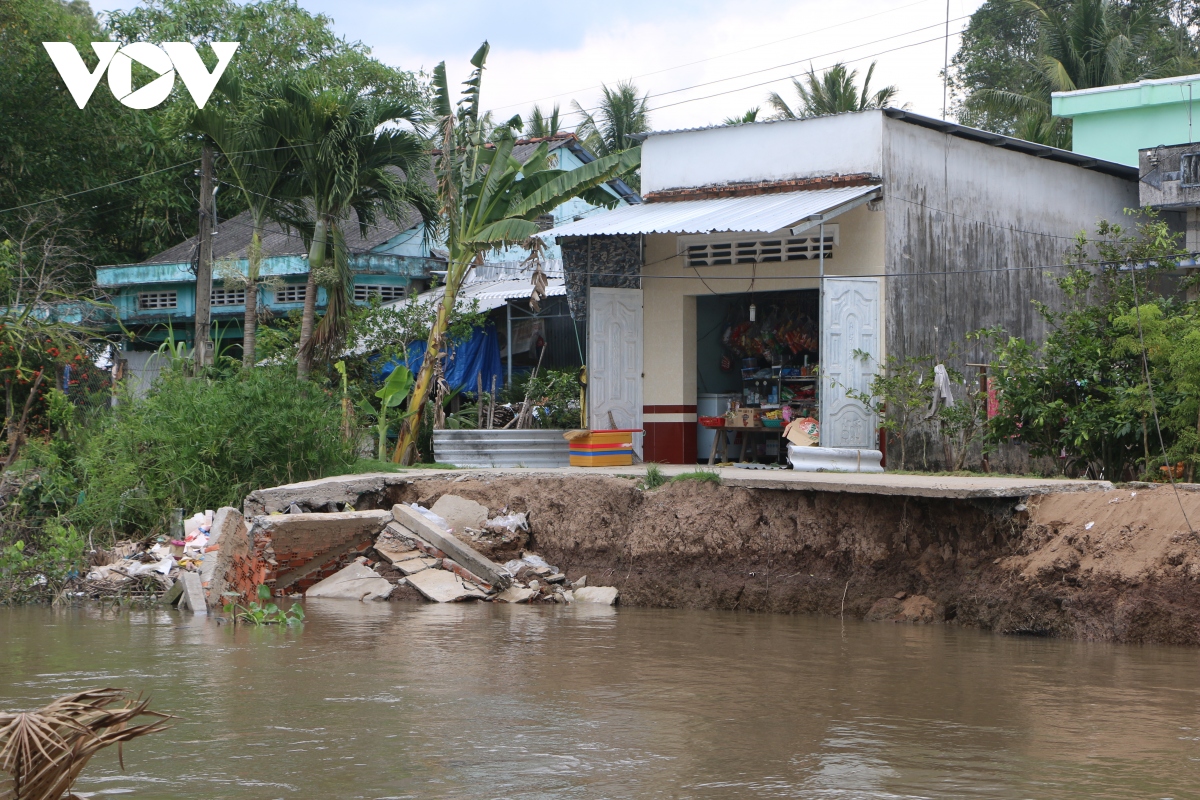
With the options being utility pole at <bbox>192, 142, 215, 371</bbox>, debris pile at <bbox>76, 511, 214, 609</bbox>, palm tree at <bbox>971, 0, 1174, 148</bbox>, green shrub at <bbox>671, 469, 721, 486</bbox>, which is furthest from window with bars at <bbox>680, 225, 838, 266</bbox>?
palm tree at <bbox>971, 0, 1174, 148</bbox>

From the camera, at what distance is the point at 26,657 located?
392 inches

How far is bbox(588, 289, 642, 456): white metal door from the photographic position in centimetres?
1700

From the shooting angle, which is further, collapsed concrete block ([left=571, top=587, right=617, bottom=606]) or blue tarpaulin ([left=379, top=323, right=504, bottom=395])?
blue tarpaulin ([left=379, top=323, right=504, bottom=395])

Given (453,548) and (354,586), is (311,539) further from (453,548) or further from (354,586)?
(453,548)

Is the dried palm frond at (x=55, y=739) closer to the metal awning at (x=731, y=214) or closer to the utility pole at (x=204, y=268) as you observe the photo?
the metal awning at (x=731, y=214)

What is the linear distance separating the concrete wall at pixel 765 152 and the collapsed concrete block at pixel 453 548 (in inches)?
245

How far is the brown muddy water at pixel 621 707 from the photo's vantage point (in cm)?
613

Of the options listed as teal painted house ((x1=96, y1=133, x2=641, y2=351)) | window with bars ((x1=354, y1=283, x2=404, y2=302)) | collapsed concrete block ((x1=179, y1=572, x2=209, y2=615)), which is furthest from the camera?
window with bars ((x1=354, y1=283, x2=404, y2=302))

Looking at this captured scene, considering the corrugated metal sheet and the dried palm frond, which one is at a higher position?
the corrugated metal sheet

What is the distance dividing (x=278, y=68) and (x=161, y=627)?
21.2 m

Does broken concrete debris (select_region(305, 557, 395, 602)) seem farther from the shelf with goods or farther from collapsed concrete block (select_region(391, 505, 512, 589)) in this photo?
the shelf with goods

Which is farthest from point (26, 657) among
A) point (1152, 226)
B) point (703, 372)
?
point (1152, 226)

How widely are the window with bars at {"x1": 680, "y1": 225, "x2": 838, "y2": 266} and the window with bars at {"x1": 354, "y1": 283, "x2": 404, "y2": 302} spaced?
894 cm

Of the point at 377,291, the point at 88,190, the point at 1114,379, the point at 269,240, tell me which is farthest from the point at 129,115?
the point at 1114,379
